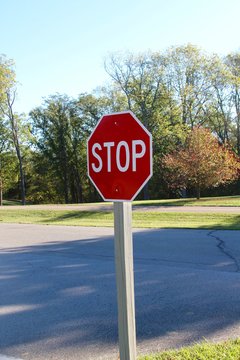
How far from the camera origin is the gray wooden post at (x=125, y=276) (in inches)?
113

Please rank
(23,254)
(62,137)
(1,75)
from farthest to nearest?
(62,137) < (1,75) < (23,254)

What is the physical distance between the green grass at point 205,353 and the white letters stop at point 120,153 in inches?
76.2

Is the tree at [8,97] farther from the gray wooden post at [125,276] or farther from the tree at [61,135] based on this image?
the gray wooden post at [125,276]

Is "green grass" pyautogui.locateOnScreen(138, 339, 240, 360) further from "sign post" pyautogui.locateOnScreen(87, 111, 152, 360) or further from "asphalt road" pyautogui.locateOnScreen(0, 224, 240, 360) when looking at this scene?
"sign post" pyautogui.locateOnScreen(87, 111, 152, 360)

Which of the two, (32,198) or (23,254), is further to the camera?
(32,198)

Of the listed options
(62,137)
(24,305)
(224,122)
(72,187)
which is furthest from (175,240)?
(72,187)

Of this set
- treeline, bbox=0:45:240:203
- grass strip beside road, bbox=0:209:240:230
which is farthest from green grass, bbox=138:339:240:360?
treeline, bbox=0:45:240:203

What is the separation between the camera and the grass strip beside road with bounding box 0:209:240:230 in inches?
611

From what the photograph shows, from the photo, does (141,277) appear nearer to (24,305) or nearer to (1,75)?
(24,305)

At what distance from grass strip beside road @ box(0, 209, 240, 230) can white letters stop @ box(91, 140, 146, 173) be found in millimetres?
11495

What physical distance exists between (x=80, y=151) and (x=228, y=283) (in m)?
50.1

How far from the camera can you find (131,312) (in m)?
2.90

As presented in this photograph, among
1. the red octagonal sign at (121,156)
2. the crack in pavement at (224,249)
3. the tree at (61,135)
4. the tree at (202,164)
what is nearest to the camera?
the red octagonal sign at (121,156)

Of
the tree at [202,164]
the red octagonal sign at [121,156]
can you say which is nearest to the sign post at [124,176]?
the red octagonal sign at [121,156]
